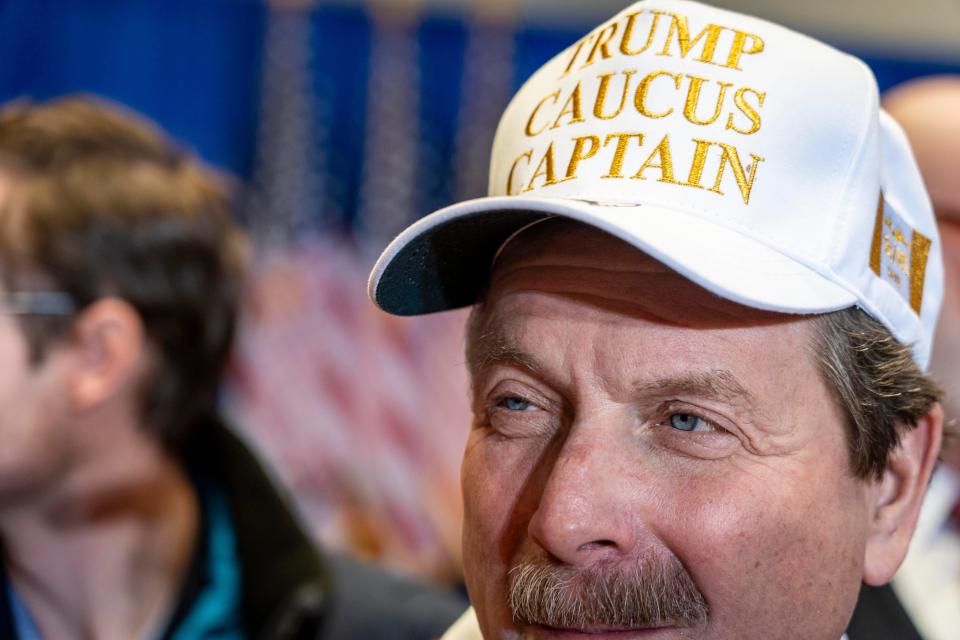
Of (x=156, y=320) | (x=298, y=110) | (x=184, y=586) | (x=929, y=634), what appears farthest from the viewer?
(x=298, y=110)

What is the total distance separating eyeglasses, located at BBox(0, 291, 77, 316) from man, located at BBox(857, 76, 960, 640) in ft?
5.49

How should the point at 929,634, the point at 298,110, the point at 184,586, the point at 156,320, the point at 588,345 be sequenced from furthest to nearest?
the point at 298,110
the point at 156,320
the point at 184,586
the point at 929,634
the point at 588,345

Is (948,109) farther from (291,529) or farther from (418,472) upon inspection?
(418,472)

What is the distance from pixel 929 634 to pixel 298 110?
2.85m

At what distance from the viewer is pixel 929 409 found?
50.9 inches

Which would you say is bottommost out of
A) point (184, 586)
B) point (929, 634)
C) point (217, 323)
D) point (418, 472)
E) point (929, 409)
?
point (418, 472)

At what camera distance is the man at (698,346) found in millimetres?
1106

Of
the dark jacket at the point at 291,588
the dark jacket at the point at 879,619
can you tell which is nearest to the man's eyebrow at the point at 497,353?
the dark jacket at the point at 879,619

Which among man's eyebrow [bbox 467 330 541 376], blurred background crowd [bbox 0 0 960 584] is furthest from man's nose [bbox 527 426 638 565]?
blurred background crowd [bbox 0 0 960 584]

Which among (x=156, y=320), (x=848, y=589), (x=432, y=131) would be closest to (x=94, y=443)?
(x=156, y=320)

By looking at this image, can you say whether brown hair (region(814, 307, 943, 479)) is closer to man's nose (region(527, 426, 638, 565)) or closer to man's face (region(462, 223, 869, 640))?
man's face (region(462, 223, 869, 640))

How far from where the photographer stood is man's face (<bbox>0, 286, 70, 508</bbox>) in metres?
2.06

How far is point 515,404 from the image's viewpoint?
1275 millimetres

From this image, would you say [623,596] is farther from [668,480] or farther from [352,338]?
[352,338]
